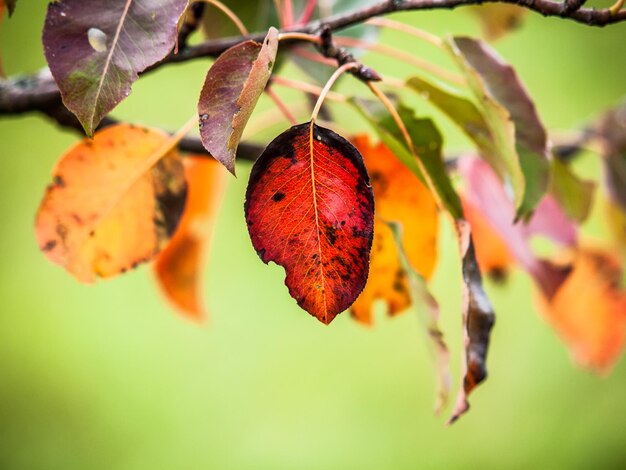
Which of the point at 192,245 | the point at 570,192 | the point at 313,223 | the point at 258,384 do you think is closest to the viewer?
the point at 313,223

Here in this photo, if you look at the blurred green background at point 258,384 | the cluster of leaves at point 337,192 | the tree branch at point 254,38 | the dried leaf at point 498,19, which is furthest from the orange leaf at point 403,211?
the blurred green background at point 258,384

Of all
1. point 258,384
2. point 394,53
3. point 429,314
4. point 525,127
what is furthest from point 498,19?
point 258,384

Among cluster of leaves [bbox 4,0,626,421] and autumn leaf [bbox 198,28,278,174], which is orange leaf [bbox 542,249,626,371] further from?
autumn leaf [bbox 198,28,278,174]

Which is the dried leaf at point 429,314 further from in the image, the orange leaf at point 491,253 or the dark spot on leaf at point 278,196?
the orange leaf at point 491,253

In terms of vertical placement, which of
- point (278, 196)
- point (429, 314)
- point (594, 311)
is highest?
point (278, 196)

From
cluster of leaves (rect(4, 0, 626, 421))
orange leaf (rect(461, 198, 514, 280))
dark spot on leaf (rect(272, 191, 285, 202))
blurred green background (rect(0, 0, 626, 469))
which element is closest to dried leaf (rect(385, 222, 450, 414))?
cluster of leaves (rect(4, 0, 626, 421))

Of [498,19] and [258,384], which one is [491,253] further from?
[258,384]

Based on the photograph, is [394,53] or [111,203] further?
[394,53]
